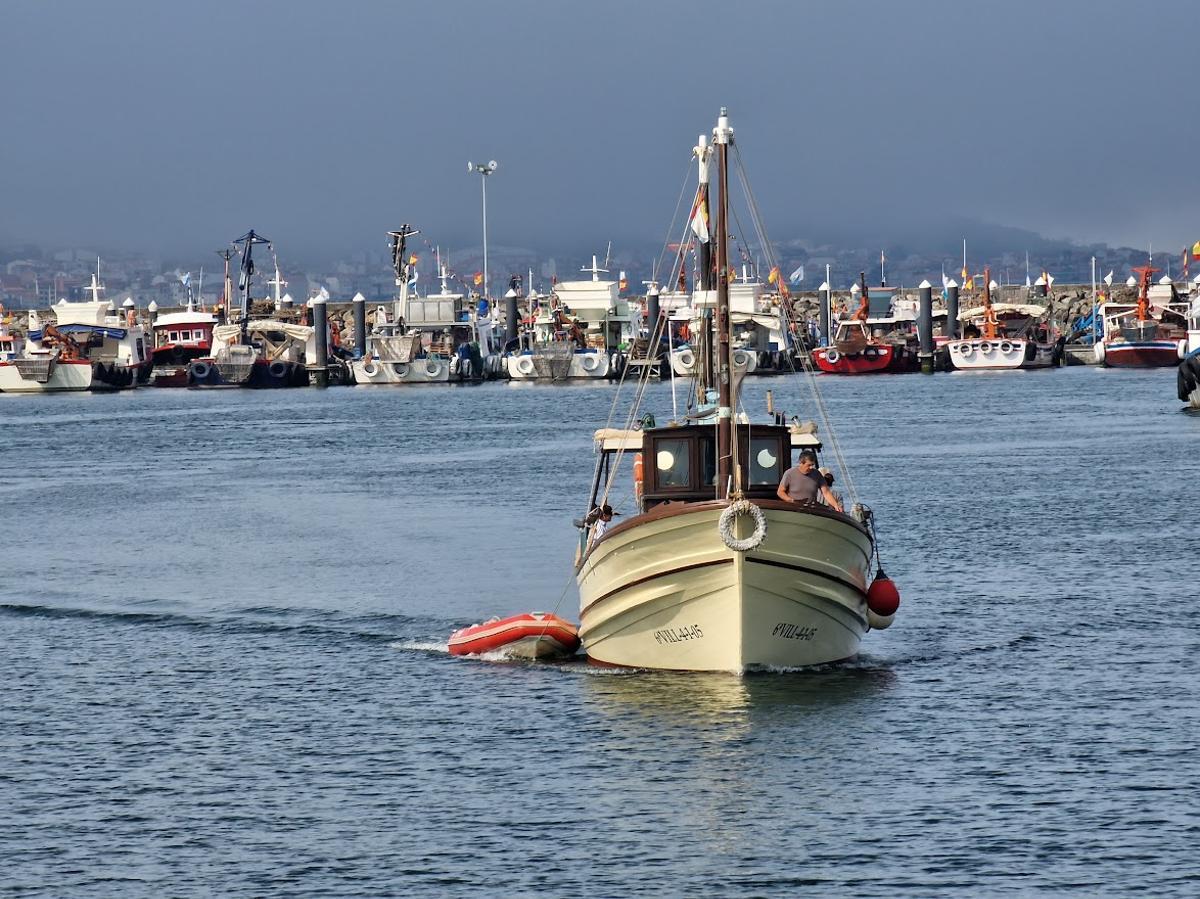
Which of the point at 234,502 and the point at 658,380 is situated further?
the point at 658,380

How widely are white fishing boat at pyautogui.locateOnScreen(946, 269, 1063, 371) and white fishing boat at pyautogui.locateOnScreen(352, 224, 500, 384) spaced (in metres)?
38.6

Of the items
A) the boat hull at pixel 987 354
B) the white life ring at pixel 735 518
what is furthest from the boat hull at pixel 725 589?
the boat hull at pixel 987 354

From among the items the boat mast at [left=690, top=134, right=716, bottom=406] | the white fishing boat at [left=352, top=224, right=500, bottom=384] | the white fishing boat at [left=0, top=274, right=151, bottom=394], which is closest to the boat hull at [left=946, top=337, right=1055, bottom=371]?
the white fishing boat at [left=352, top=224, right=500, bottom=384]

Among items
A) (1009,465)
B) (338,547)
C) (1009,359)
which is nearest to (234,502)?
(338,547)

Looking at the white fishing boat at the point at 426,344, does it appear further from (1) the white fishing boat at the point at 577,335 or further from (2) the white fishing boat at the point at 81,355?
(2) the white fishing boat at the point at 81,355

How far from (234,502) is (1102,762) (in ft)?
137

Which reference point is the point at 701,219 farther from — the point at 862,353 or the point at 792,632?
the point at 862,353

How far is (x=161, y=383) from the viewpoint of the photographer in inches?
6649

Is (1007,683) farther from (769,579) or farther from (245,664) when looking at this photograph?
(245,664)

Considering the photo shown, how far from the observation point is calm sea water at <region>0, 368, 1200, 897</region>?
842 inches

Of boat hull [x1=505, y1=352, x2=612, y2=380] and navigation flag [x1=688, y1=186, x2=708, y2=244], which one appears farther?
boat hull [x1=505, y1=352, x2=612, y2=380]

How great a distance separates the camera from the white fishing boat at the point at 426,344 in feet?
514

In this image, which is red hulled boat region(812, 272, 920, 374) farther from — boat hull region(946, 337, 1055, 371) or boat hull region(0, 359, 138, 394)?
boat hull region(0, 359, 138, 394)

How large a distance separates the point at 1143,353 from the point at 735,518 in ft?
410
